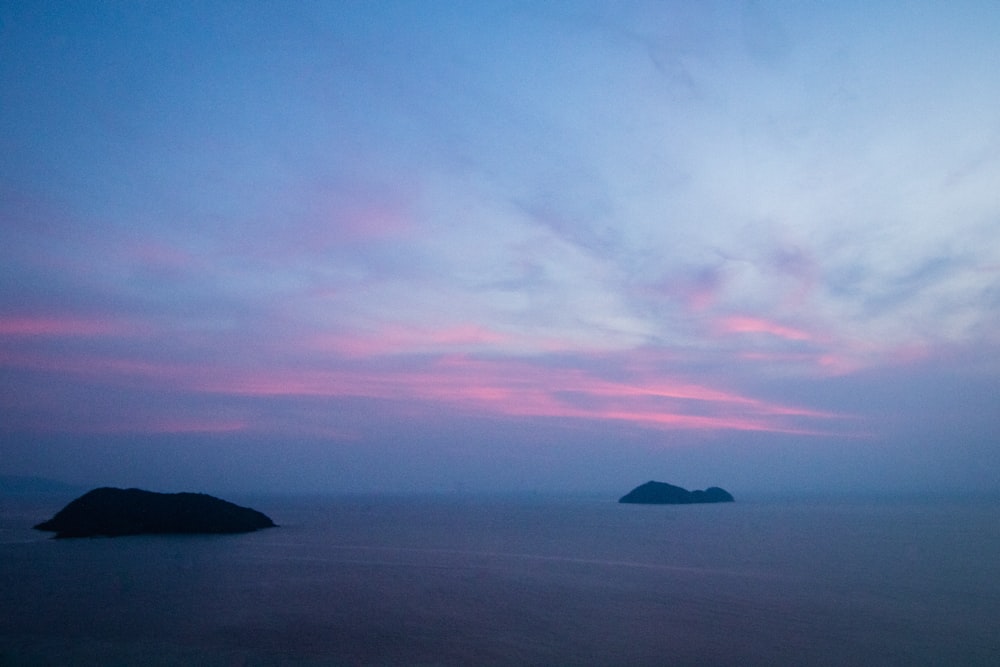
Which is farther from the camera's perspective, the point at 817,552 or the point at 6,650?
the point at 817,552

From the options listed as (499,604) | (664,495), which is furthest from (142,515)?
(664,495)

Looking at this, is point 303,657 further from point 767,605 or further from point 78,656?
point 767,605

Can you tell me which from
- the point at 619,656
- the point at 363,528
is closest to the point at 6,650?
the point at 619,656

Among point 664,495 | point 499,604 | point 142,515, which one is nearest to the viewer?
point 499,604

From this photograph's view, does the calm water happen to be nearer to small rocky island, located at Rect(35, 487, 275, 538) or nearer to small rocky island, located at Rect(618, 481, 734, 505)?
small rocky island, located at Rect(35, 487, 275, 538)

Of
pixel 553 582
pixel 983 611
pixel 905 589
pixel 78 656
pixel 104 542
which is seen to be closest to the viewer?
pixel 78 656

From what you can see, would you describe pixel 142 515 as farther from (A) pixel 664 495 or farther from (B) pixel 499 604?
(A) pixel 664 495
